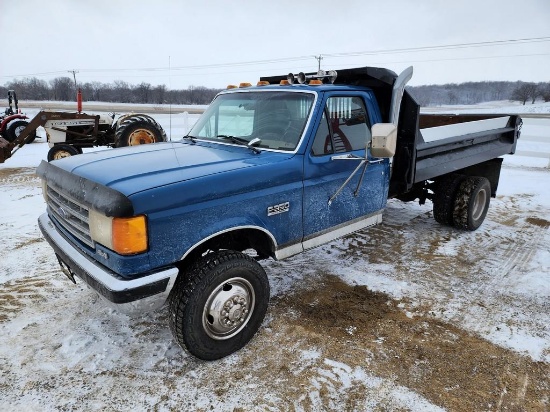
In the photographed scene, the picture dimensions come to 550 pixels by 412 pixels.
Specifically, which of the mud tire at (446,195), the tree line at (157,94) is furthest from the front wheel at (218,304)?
the tree line at (157,94)

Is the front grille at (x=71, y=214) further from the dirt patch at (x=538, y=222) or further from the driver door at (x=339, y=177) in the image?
the dirt patch at (x=538, y=222)

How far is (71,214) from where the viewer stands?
3.02 metres

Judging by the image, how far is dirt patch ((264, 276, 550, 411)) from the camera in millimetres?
2709

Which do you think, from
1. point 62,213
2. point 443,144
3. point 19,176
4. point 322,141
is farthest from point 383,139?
point 19,176

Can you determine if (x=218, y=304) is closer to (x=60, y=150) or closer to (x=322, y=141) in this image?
(x=322, y=141)

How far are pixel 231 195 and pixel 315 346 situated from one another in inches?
57.0

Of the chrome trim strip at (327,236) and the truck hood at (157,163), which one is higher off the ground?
the truck hood at (157,163)

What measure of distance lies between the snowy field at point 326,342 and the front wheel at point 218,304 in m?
0.18

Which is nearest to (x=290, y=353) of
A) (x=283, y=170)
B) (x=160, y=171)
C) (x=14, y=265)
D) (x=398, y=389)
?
(x=398, y=389)

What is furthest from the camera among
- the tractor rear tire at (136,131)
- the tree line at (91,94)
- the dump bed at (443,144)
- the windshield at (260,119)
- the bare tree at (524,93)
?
the bare tree at (524,93)

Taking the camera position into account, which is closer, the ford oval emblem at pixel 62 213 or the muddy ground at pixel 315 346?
the muddy ground at pixel 315 346

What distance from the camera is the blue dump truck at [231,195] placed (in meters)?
2.59

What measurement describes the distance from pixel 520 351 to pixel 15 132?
1587 cm

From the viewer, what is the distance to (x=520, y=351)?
10.4ft
